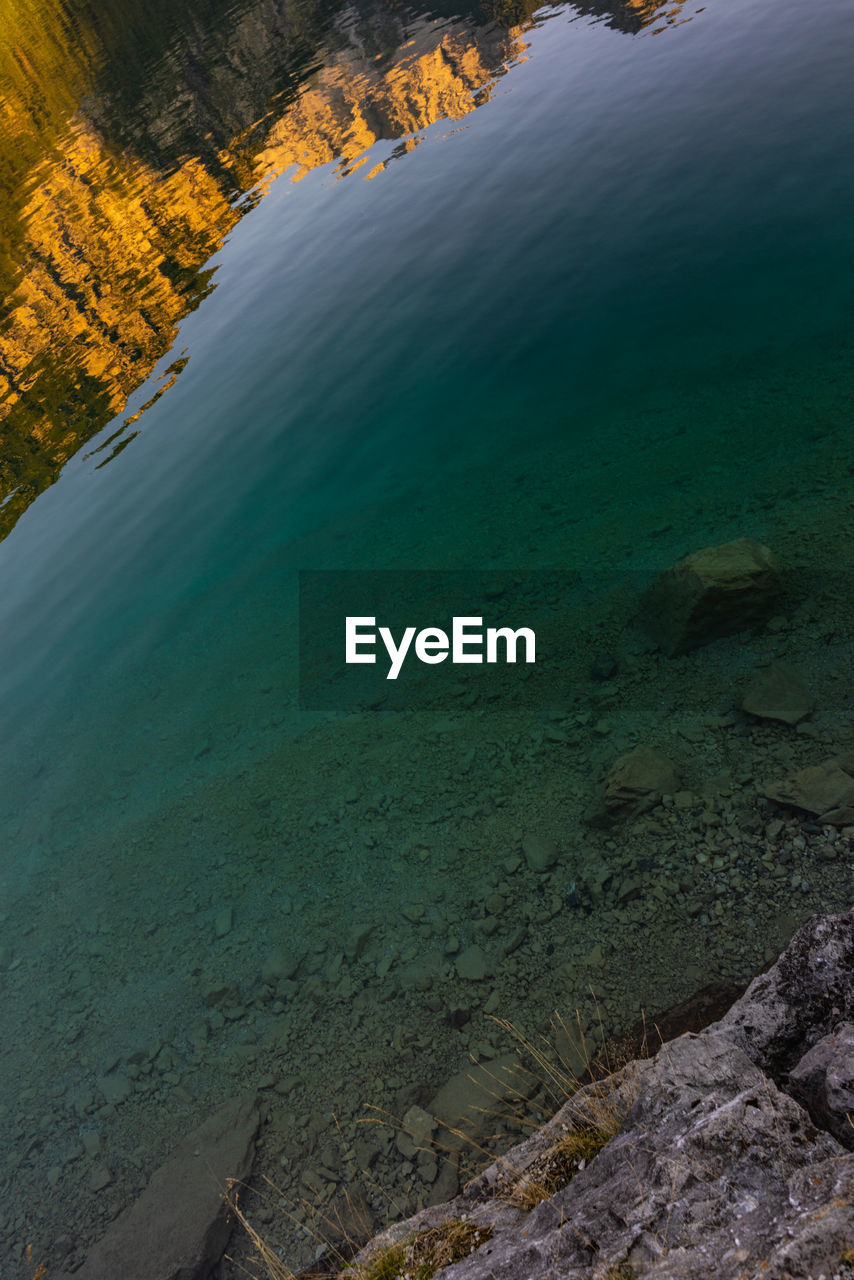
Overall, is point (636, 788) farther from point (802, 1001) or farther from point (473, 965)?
point (802, 1001)

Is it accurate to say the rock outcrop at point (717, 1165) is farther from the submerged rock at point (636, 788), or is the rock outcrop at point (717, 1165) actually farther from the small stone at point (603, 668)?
the small stone at point (603, 668)

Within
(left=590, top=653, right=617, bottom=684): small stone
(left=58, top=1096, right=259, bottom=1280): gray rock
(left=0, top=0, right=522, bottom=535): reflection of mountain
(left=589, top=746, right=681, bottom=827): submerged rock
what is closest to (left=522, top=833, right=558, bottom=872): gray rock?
(left=589, top=746, right=681, bottom=827): submerged rock

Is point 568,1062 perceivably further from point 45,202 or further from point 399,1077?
point 45,202

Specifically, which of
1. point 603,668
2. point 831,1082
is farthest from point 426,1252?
point 603,668

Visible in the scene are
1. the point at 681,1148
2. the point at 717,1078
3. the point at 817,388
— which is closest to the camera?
the point at 681,1148

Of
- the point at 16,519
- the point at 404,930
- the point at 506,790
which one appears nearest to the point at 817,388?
the point at 506,790

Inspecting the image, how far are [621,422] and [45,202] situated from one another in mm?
39207

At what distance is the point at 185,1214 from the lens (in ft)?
21.3

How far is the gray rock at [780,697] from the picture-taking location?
8.02 m

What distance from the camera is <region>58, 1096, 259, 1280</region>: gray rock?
6195 millimetres

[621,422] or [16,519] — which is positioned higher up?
[16,519]

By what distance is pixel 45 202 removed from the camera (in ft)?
125
